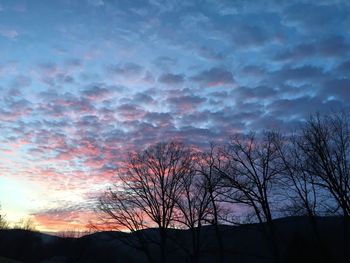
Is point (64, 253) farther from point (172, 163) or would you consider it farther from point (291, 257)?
point (291, 257)

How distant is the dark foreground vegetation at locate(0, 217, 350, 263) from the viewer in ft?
103

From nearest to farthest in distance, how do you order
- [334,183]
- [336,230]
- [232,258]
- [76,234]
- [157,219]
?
1. [334,183]
2. [157,219]
3. [336,230]
4. [232,258]
5. [76,234]

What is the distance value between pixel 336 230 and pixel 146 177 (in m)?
23.2

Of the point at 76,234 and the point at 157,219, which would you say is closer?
the point at 157,219

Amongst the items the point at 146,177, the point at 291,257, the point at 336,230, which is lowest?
the point at 291,257

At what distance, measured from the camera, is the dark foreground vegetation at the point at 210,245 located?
31516mm

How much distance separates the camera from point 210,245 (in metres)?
58.4

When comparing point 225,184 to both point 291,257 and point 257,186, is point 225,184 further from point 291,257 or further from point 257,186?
point 291,257

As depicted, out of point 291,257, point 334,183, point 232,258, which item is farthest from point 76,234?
point 334,183

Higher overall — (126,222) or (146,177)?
(146,177)

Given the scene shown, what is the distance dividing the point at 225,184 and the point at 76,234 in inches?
3780

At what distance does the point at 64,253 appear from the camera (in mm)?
97312

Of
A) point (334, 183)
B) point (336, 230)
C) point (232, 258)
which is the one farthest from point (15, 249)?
point (334, 183)

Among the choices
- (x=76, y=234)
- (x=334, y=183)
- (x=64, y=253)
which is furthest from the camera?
(x=76, y=234)
